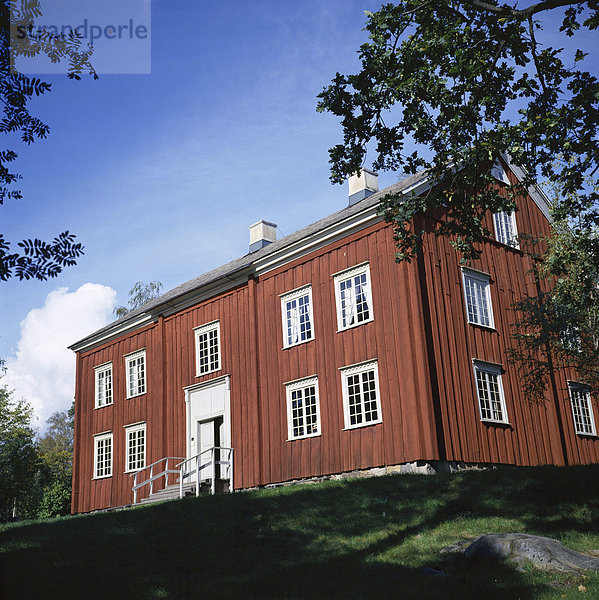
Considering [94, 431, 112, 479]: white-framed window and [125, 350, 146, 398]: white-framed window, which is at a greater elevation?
[125, 350, 146, 398]: white-framed window

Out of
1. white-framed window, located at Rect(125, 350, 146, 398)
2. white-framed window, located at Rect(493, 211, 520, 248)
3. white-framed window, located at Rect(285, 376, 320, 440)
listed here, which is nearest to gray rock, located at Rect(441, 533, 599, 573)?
white-framed window, located at Rect(285, 376, 320, 440)

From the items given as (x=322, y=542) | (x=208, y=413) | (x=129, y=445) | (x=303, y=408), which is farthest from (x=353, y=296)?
(x=129, y=445)

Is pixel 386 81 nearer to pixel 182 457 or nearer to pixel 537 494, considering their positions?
pixel 537 494

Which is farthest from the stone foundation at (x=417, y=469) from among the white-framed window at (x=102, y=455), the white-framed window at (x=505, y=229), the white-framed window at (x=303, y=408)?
the white-framed window at (x=102, y=455)

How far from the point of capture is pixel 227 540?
13.6 meters

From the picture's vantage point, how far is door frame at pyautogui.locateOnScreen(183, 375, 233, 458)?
24.6m

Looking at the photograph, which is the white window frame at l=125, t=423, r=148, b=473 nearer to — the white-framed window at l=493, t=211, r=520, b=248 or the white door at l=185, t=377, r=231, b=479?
the white door at l=185, t=377, r=231, b=479

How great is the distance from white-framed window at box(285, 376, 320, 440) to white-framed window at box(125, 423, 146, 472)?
8.28 m

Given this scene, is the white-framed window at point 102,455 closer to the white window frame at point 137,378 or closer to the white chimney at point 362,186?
the white window frame at point 137,378

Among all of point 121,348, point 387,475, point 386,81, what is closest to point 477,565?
point 387,475

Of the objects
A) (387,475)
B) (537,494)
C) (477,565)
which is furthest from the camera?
(387,475)

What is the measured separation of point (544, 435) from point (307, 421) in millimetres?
7428

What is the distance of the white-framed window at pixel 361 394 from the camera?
65.7ft

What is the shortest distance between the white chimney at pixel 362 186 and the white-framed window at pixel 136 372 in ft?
35.4
